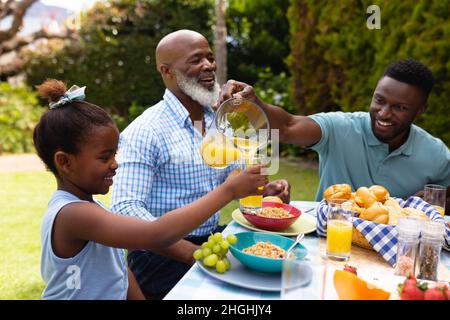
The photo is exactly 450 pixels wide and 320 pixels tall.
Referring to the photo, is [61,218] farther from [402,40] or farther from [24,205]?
[402,40]

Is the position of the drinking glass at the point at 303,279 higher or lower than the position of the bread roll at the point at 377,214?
higher

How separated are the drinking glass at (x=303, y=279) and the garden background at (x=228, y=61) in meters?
2.98

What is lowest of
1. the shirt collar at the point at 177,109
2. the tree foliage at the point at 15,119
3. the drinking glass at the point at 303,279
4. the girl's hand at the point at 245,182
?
the tree foliage at the point at 15,119

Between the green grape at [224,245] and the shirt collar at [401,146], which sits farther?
the shirt collar at [401,146]

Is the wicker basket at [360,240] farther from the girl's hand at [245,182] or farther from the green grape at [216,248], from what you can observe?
the green grape at [216,248]

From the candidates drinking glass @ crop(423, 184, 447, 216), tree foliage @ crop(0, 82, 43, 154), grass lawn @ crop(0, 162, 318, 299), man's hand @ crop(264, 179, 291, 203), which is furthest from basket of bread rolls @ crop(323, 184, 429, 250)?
tree foliage @ crop(0, 82, 43, 154)

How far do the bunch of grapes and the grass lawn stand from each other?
2.42 m

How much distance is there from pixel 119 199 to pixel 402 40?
193 inches

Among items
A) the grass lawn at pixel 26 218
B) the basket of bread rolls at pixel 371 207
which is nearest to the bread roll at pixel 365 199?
the basket of bread rolls at pixel 371 207

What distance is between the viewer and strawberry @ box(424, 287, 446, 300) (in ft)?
4.29

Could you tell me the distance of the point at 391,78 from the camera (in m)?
2.79

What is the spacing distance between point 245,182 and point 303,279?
1.73ft

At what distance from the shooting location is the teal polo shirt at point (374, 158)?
9.36 ft

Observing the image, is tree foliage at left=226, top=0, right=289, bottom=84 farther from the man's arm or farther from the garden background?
the man's arm
